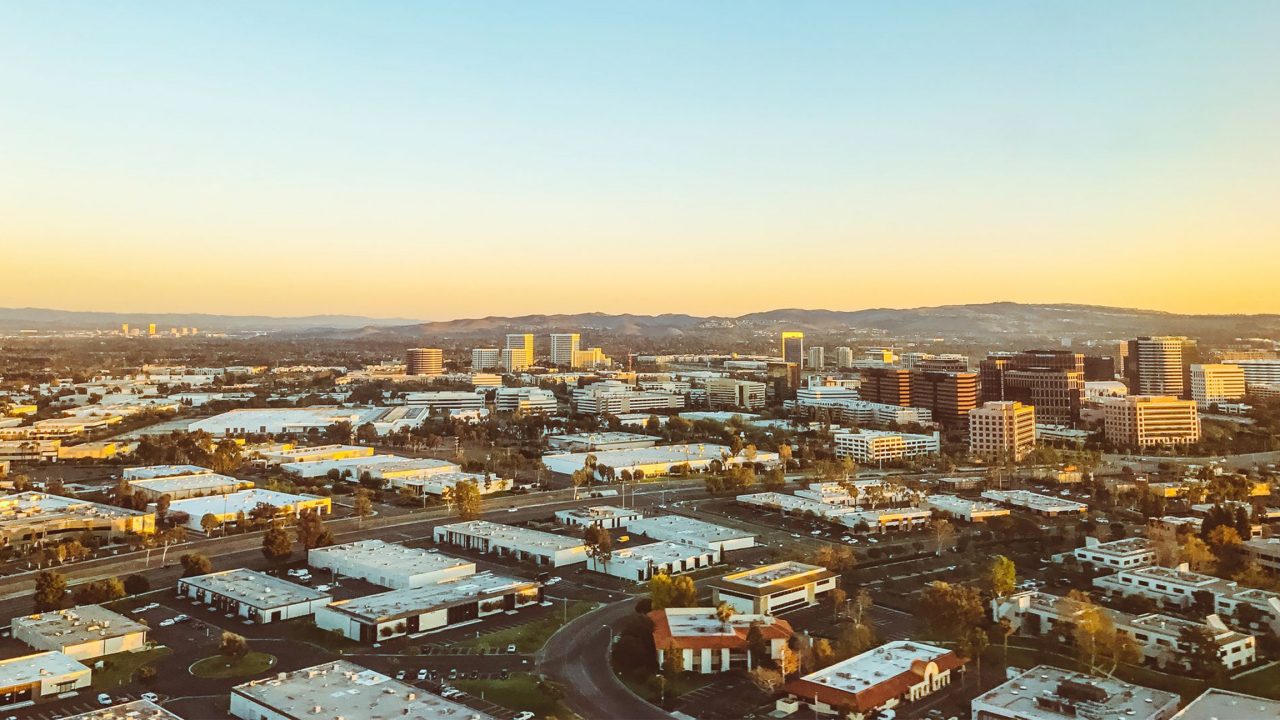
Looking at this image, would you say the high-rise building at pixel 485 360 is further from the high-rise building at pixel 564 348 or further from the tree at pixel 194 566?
the tree at pixel 194 566

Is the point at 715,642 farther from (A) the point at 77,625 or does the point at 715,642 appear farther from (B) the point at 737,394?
(B) the point at 737,394

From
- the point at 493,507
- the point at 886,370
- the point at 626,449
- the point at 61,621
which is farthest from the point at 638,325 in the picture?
the point at 61,621

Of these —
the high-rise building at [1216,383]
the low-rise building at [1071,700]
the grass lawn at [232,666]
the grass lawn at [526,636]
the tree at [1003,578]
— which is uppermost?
the high-rise building at [1216,383]

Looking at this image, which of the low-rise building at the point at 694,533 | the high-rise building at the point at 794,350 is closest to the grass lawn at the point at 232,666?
the low-rise building at the point at 694,533

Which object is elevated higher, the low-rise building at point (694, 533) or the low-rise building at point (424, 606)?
the low-rise building at point (424, 606)

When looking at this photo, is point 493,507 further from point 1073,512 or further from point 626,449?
point 1073,512

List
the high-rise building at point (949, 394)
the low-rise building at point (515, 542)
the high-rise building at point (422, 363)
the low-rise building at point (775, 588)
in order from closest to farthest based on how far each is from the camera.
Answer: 1. the low-rise building at point (775, 588)
2. the low-rise building at point (515, 542)
3. the high-rise building at point (949, 394)
4. the high-rise building at point (422, 363)
